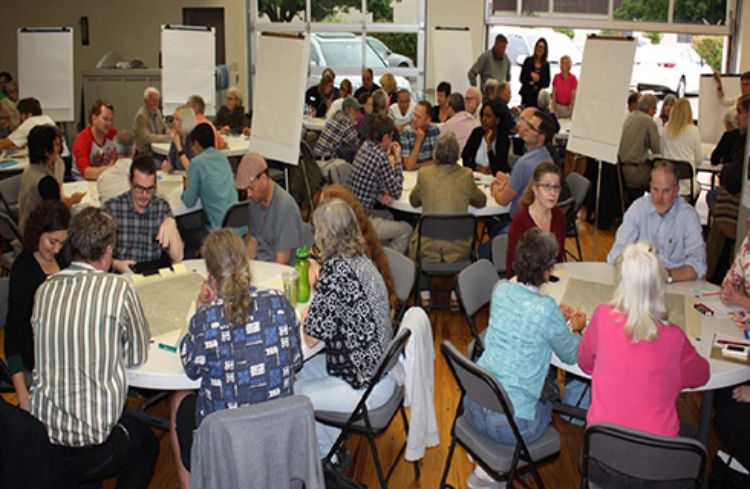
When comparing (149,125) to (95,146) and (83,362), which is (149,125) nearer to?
(95,146)

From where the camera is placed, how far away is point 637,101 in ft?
29.0

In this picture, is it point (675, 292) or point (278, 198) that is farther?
point (278, 198)

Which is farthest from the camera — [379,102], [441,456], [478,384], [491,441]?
[379,102]

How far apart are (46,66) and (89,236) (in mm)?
6819

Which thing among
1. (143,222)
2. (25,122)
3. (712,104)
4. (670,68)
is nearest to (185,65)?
(25,122)

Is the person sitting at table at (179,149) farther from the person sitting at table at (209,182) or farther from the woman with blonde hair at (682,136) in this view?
the woman with blonde hair at (682,136)

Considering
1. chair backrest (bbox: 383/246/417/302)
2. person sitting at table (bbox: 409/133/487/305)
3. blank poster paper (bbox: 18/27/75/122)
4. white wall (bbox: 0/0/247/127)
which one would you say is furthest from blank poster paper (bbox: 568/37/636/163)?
white wall (bbox: 0/0/247/127)

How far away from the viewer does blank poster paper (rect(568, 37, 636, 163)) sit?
20.1 ft

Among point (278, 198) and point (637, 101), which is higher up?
point (637, 101)

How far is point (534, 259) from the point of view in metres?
3.20

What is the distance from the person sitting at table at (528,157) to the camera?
5715 millimetres

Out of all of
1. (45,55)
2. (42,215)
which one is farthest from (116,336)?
(45,55)

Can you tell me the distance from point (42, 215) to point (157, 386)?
1.15 meters

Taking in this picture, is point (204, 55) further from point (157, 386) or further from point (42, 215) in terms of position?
point (157, 386)
